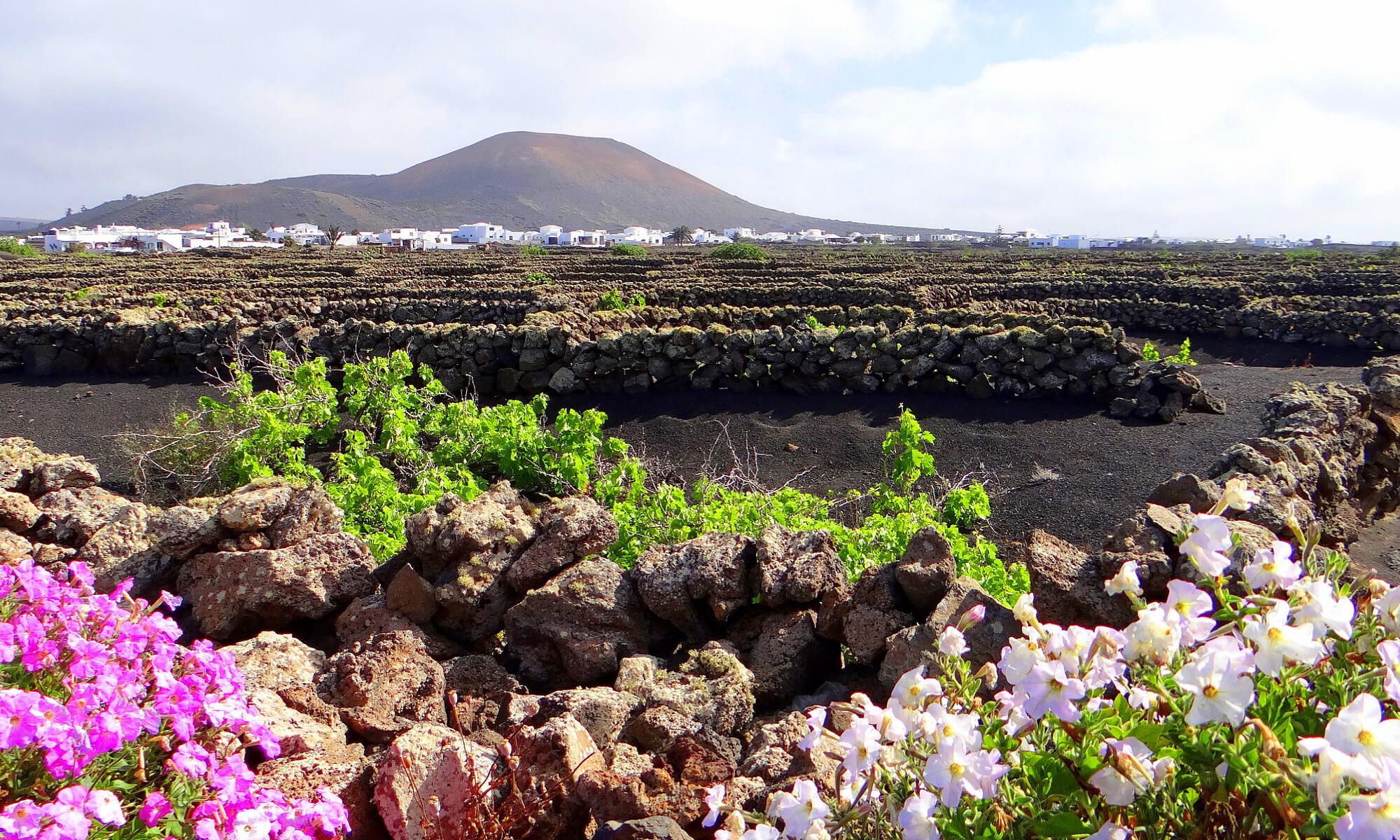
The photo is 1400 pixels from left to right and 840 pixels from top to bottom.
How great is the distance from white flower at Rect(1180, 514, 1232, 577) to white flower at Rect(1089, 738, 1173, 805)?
0.32 m

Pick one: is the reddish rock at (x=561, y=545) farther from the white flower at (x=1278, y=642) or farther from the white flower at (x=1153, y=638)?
the white flower at (x=1278, y=642)

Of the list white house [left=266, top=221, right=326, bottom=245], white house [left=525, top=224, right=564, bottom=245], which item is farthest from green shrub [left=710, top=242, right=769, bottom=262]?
white house [left=525, top=224, right=564, bottom=245]

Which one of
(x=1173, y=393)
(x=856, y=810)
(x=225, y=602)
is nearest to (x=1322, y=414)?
(x=1173, y=393)

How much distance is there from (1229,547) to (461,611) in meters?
3.10

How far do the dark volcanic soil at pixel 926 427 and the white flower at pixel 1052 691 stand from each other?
5.34m

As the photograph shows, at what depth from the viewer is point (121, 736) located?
1.76 metres

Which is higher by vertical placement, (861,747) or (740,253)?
(740,253)

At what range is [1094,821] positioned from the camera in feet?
4.38

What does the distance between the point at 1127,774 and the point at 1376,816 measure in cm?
28

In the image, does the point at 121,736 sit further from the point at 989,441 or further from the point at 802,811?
the point at 989,441

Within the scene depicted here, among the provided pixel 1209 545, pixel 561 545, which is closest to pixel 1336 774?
pixel 1209 545

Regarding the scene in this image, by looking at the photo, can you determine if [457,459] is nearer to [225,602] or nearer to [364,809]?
[225,602]

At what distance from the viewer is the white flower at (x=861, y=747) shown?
151 centimetres

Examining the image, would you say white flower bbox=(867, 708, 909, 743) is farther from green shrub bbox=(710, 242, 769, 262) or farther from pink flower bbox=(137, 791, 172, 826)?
green shrub bbox=(710, 242, 769, 262)
